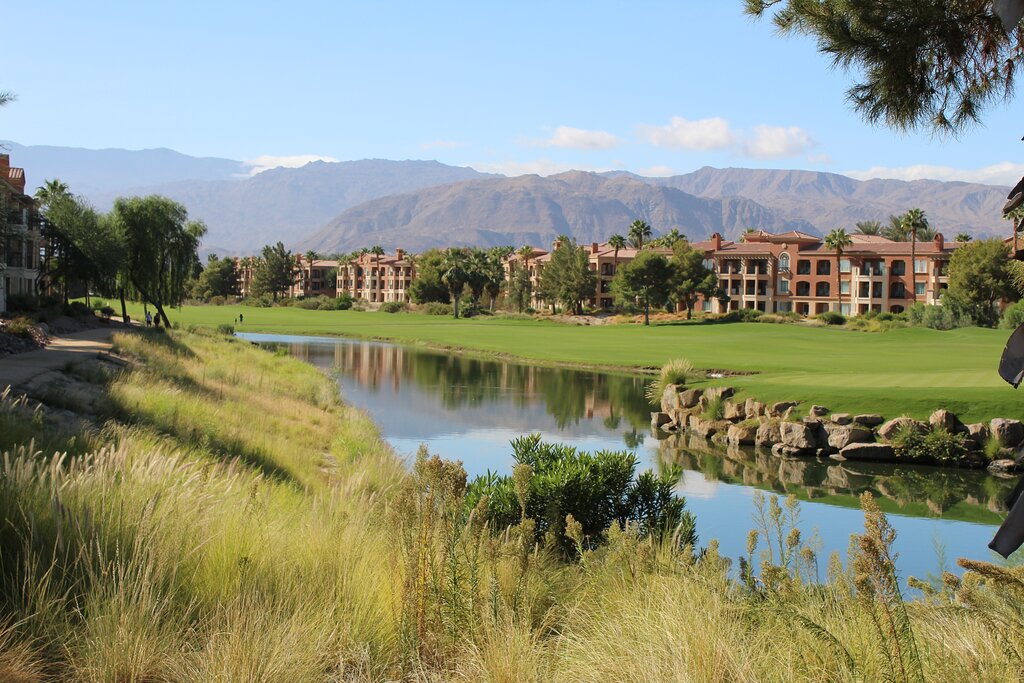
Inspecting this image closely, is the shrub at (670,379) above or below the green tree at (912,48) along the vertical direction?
below

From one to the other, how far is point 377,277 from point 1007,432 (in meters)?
156

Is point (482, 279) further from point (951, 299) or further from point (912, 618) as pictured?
point (912, 618)

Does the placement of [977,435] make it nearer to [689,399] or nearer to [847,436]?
[847,436]

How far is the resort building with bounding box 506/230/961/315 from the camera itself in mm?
107625

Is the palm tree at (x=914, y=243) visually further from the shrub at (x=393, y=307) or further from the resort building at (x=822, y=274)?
the shrub at (x=393, y=307)

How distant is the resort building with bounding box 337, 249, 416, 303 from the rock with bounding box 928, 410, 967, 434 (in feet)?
465

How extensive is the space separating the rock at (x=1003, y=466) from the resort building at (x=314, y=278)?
163755 mm

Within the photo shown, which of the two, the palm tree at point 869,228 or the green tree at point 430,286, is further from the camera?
the palm tree at point 869,228

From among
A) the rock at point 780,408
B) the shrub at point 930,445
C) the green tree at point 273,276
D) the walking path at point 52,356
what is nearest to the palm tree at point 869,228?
the green tree at point 273,276

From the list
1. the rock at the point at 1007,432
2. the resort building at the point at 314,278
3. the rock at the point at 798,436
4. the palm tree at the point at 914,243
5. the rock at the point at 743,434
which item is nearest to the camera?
the rock at the point at 1007,432

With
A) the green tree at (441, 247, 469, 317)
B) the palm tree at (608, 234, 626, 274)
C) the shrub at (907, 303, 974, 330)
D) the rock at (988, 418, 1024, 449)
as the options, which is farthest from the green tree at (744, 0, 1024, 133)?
the palm tree at (608, 234, 626, 274)

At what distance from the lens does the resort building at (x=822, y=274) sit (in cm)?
10762

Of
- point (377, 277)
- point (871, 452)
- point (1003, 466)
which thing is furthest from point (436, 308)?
point (1003, 466)

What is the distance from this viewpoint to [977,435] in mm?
23734
